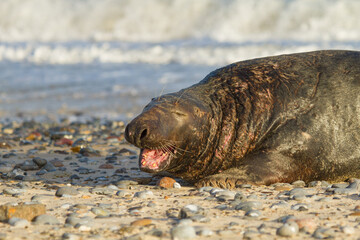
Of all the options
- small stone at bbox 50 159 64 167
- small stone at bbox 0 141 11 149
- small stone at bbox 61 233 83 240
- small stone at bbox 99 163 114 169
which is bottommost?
small stone at bbox 61 233 83 240

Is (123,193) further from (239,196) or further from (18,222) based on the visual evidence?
(18,222)

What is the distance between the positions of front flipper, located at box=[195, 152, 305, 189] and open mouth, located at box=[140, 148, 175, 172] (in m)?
0.40

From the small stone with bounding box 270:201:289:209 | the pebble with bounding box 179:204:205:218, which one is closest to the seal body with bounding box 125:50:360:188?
the small stone with bounding box 270:201:289:209

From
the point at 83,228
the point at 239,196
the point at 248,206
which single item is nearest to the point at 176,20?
the point at 239,196

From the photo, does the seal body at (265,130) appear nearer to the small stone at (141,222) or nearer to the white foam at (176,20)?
the small stone at (141,222)

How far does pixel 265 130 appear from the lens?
530 centimetres

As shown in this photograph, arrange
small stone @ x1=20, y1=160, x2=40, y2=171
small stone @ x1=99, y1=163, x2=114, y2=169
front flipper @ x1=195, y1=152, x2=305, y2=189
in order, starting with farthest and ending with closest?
small stone @ x1=99, y1=163, x2=114, y2=169, small stone @ x1=20, y1=160, x2=40, y2=171, front flipper @ x1=195, y1=152, x2=305, y2=189

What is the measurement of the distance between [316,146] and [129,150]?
9.17 feet

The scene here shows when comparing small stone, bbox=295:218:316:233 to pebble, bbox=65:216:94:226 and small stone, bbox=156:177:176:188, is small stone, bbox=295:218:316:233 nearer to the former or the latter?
pebble, bbox=65:216:94:226

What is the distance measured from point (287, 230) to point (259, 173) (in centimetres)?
176

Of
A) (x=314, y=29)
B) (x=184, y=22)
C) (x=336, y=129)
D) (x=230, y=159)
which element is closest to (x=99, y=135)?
(x=230, y=159)

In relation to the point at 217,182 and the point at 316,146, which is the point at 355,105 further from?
the point at 217,182

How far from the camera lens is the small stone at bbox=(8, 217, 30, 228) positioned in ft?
11.8

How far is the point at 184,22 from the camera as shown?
85.0 ft
